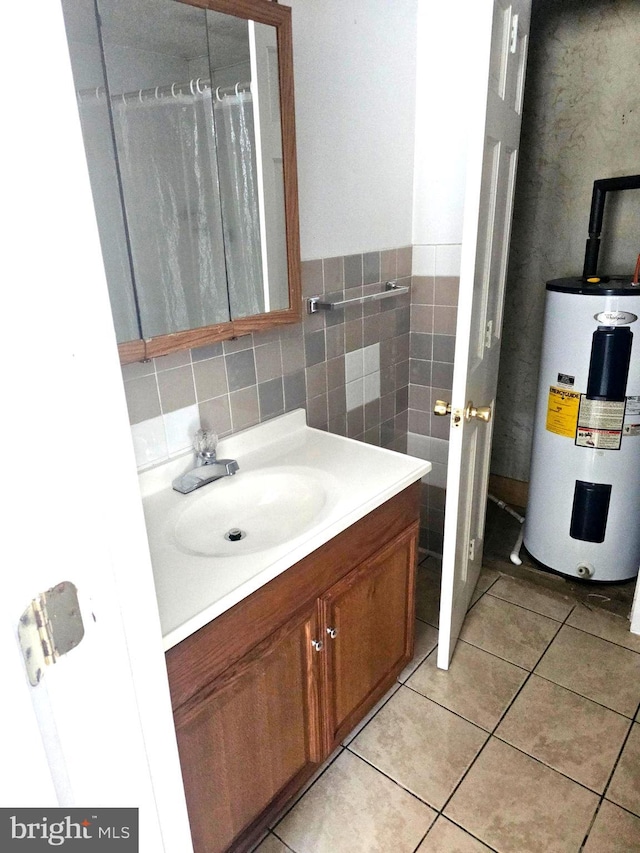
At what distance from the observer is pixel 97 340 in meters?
0.47

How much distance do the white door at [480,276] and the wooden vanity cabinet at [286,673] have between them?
0.20 m

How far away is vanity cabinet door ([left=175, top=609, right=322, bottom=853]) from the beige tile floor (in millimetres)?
209

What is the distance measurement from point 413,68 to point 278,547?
1651 mm

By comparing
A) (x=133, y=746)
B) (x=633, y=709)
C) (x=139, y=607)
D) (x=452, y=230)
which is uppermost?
(x=452, y=230)

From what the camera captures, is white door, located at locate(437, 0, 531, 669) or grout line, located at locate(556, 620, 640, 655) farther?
grout line, located at locate(556, 620, 640, 655)

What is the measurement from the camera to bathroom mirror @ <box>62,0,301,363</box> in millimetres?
1078

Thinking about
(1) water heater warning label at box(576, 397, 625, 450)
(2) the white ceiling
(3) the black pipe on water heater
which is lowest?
(1) water heater warning label at box(576, 397, 625, 450)

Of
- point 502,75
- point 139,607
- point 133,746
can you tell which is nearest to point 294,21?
point 502,75

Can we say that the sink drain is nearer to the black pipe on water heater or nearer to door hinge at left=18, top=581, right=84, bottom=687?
door hinge at left=18, top=581, right=84, bottom=687

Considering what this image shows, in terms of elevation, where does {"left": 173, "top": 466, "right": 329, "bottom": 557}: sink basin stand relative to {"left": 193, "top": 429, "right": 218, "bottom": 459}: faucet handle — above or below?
below

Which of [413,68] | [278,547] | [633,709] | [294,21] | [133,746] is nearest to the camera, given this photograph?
[133,746]

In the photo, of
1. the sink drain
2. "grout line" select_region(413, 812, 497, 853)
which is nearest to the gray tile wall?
the sink drain

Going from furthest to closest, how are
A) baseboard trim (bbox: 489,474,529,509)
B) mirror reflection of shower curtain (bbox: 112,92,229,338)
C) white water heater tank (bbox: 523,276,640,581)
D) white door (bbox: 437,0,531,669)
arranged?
baseboard trim (bbox: 489,474,529,509), white water heater tank (bbox: 523,276,640,581), white door (bbox: 437,0,531,669), mirror reflection of shower curtain (bbox: 112,92,229,338)

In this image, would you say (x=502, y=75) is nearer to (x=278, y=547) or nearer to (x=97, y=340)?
(x=278, y=547)
